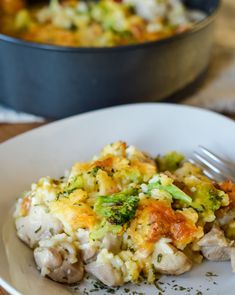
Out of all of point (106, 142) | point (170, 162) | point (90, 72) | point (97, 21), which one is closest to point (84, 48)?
point (90, 72)

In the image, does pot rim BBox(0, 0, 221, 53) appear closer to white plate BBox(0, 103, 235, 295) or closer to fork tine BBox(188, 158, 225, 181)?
white plate BBox(0, 103, 235, 295)

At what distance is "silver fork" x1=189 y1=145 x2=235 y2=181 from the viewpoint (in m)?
1.67

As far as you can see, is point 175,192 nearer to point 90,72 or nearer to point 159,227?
point 159,227

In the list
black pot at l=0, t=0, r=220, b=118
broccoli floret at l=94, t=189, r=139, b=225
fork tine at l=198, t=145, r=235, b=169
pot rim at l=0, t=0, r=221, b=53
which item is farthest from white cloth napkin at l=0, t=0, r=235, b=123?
broccoli floret at l=94, t=189, r=139, b=225

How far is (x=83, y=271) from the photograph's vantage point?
4.50ft

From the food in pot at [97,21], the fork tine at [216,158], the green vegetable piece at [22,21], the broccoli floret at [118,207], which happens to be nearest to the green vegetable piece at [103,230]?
the broccoli floret at [118,207]

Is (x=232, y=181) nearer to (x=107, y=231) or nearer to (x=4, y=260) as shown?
(x=107, y=231)

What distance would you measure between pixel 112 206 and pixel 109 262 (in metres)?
0.12

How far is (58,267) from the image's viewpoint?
1.34 m

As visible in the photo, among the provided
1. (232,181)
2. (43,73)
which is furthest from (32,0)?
(232,181)

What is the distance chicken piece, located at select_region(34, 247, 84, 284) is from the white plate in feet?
0.15

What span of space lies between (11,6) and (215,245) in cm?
147

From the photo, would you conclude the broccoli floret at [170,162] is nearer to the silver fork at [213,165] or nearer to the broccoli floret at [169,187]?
the silver fork at [213,165]

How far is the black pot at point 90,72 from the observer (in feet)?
6.21
